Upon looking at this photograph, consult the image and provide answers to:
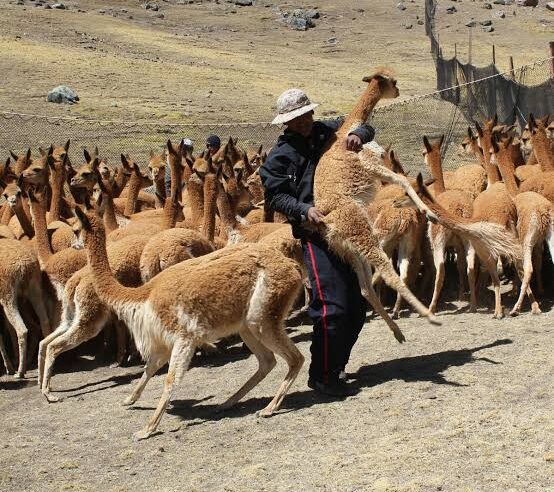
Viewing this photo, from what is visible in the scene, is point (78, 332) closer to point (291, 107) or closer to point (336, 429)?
point (291, 107)

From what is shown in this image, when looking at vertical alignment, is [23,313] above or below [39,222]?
below

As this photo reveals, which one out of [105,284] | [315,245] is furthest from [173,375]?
[315,245]

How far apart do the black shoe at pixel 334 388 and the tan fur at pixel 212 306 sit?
0.25 metres

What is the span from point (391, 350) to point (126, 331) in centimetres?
272

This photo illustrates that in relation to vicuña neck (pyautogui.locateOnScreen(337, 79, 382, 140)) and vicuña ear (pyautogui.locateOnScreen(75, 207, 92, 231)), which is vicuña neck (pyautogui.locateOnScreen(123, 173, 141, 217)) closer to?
vicuña ear (pyautogui.locateOnScreen(75, 207, 92, 231))

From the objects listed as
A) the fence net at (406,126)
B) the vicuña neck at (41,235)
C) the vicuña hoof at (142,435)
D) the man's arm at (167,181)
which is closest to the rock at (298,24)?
the fence net at (406,126)

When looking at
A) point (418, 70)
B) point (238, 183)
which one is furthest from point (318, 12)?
point (238, 183)

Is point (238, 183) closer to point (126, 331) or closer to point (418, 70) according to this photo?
point (126, 331)

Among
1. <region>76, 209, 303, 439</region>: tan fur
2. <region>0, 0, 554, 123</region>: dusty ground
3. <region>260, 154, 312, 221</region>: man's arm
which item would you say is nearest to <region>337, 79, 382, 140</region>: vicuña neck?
<region>260, 154, 312, 221</region>: man's arm

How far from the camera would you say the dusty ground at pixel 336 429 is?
5246 mm

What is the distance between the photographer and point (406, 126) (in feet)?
65.7

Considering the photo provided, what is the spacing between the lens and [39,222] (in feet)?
31.6

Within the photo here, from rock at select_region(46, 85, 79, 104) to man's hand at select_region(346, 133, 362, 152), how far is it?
25439 mm

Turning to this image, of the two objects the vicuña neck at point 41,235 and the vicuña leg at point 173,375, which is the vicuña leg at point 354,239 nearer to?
the vicuña leg at point 173,375
